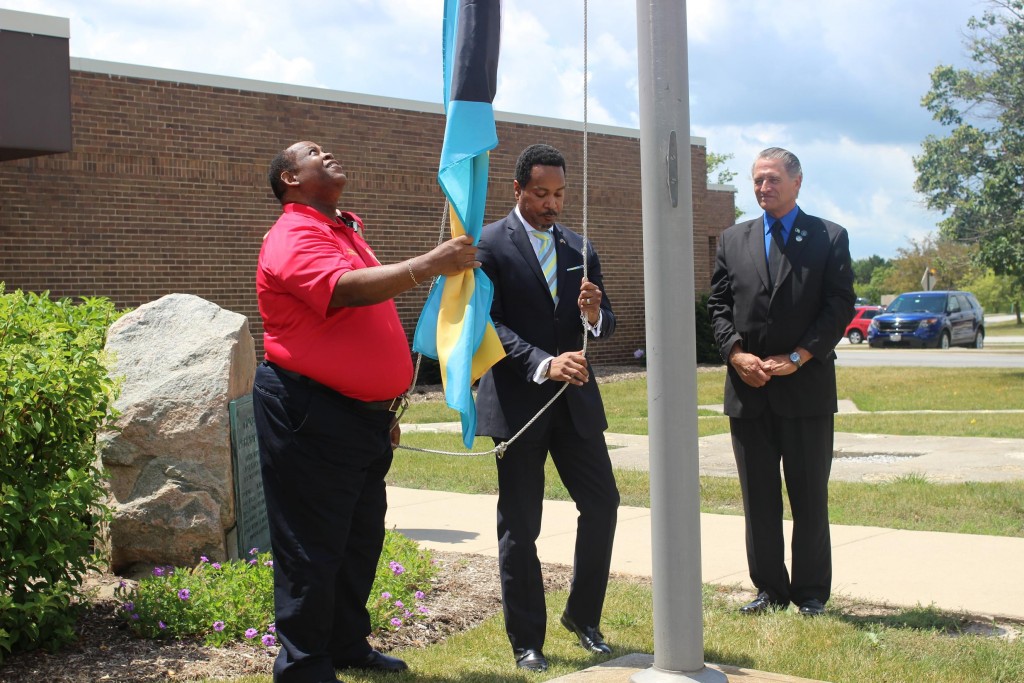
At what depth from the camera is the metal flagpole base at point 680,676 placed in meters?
3.42

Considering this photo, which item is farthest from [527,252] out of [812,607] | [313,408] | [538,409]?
[812,607]

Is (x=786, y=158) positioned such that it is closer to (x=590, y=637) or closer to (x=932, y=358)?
(x=590, y=637)

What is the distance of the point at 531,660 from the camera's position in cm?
439

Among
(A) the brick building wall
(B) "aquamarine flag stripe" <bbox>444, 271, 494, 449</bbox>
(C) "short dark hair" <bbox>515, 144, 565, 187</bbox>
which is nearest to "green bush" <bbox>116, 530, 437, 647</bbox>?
(B) "aquamarine flag stripe" <bbox>444, 271, 494, 449</bbox>

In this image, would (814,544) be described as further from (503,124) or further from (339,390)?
(503,124)

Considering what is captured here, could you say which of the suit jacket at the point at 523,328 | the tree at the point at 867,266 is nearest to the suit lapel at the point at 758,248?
the suit jacket at the point at 523,328

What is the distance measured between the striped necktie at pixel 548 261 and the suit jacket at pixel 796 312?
3.87ft

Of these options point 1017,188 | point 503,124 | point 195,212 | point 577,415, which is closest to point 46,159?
point 195,212

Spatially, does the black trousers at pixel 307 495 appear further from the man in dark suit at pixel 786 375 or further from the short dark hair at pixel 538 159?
the man in dark suit at pixel 786 375

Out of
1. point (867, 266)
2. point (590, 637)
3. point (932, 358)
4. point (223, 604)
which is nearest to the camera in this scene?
point (590, 637)

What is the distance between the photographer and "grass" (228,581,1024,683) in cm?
424

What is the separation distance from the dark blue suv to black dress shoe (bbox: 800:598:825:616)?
98.3 ft

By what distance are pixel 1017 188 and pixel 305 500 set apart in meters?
20.2

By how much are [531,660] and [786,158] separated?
269 centimetres
